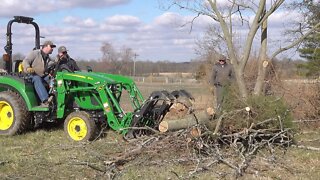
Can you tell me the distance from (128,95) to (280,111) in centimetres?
312

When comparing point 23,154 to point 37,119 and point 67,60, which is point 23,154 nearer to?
point 37,119

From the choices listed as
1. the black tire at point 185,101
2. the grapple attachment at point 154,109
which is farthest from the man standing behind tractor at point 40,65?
the black tire at point 185,101

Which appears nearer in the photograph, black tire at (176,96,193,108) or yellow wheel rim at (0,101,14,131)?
black tire at (176,96,193,108)

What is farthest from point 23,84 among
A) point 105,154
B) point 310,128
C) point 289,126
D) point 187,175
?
point 310,128

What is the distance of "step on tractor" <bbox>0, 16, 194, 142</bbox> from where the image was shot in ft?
27.4

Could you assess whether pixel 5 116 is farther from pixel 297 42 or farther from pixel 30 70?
pixel 297 42

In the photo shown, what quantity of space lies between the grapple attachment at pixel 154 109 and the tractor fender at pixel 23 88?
7.73 ft

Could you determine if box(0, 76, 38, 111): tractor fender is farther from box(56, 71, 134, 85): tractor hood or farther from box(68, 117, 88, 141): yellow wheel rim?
box(68, 117, 88, 141): yellow wheel rim

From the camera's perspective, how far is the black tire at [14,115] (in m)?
9.34

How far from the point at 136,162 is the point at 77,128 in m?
2.41

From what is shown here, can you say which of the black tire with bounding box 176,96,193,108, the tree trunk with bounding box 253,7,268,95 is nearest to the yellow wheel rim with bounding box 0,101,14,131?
the black tire with bounding box 176,96,193,108

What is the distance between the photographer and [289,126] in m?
8.09

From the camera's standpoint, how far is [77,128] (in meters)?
8.86

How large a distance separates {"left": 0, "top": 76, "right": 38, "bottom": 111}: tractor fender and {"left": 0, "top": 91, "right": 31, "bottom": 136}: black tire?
13cm
